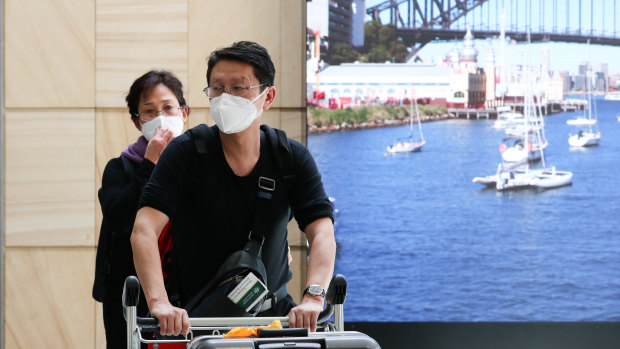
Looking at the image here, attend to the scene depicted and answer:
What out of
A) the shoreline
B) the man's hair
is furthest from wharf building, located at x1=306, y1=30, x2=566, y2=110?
the man's hair

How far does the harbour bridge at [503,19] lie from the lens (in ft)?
21.8

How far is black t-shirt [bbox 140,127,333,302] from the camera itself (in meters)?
2.79

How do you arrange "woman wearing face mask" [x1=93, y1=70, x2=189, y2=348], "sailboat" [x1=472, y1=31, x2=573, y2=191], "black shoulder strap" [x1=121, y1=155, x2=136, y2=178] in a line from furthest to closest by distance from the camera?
"sailboat" [x1=472, y1=31, x2=573, y2=191]
"black shoulder strap" [x1=121, y1=155, x2=136, y2=178]
"woman wearing face mask" [x1=93, y1=70, x2=189, y2=348]

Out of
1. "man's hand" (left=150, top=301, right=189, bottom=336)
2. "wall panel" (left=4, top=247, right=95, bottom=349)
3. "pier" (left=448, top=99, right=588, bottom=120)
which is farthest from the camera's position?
"pier" (left=448, top=99, right=588, bottom=120)

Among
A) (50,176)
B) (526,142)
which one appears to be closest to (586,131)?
(526,142)

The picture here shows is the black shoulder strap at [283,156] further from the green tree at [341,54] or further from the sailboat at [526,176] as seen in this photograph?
the sailboat at [526,176]

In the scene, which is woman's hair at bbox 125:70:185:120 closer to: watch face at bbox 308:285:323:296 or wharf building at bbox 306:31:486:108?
watch face at bbox 308:285:323:296

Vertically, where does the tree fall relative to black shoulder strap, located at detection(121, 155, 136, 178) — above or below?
above

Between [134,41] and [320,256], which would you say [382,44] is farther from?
[320,256]

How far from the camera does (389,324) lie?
6.34 m

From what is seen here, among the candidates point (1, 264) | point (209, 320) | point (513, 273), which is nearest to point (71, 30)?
point (1, 264)

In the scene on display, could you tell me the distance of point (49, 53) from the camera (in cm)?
584

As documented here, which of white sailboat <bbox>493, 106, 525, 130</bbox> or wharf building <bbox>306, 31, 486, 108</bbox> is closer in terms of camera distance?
wharf building <bbox>306, 31, 486, 108</bbox>

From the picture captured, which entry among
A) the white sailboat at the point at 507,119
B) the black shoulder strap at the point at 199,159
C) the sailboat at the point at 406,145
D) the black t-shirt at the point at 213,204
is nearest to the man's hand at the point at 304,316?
the black t-shirt at the point at 213,204
